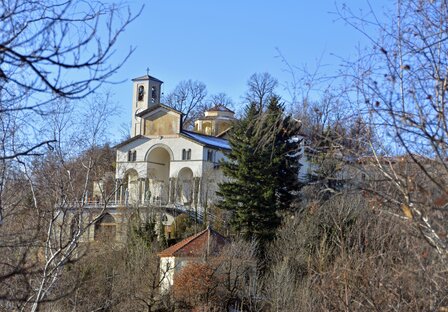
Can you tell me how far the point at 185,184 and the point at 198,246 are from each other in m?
18.4

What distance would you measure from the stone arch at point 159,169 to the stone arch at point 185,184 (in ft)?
3.28

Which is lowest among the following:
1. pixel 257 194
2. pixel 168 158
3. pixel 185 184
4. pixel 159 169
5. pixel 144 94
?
pixel 257 194

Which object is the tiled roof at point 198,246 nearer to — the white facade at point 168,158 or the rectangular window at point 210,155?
the white facade at point 168,158

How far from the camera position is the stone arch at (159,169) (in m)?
45.6

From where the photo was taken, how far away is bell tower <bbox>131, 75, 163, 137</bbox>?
5975cm

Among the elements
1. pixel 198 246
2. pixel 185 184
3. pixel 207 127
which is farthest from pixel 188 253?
pixel 207 127

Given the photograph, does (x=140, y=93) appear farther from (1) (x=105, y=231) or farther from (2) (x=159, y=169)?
(1) (x=105, y=231)

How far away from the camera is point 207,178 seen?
1658 inches

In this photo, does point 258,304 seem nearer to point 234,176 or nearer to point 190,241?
point 190,241

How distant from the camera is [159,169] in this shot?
49250 millimetres

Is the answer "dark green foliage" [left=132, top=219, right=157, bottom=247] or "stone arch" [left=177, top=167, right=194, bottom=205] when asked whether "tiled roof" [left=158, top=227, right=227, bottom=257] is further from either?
"stone arch" [left=177, top=167, right=194, bottom=205]

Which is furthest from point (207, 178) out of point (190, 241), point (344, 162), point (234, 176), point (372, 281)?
point (344, 162)

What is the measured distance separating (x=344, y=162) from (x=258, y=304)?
60.7 feet

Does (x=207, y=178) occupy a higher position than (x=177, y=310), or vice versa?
(x=207, y=178)
